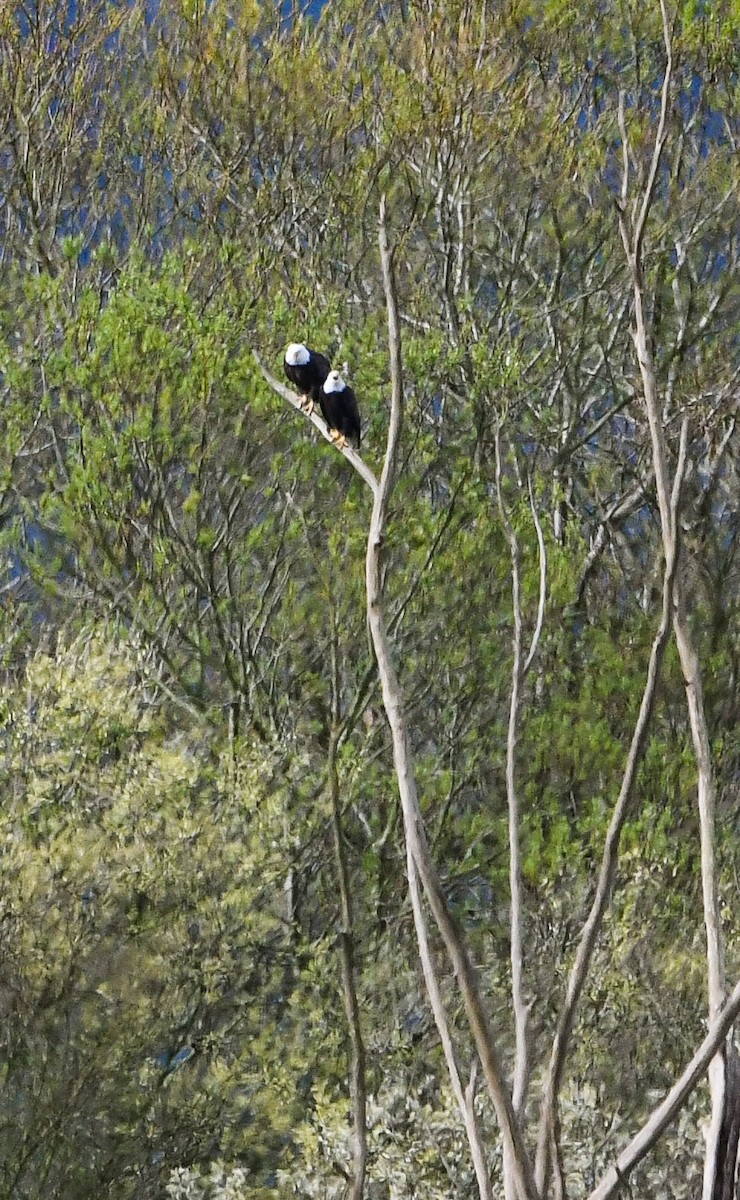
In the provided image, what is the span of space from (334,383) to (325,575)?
193 cm

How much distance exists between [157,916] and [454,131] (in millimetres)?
7511

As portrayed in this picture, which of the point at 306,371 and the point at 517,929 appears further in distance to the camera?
the point at 306,371

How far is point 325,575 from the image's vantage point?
43.3 ft

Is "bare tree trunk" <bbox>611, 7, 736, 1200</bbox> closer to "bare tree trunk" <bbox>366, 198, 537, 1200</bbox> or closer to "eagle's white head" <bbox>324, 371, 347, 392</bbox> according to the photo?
"bare tree trunk" <bbox>366, 198, 537, 1200</bbox>

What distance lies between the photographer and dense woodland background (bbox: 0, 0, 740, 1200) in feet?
38.1

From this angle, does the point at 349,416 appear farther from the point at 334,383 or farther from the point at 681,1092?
the point at 681,1092

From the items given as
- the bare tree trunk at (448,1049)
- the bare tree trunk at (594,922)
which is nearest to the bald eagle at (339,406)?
the bare tree trunk at (594,922)

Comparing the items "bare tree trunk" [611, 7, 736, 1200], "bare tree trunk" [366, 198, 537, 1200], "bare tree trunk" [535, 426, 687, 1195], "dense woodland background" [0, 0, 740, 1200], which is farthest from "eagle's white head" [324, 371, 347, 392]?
"bare tree trunk" [535, 426, 687, 1195]

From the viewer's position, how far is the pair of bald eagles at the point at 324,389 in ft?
38.0

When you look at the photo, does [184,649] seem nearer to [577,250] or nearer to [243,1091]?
[243,1091]

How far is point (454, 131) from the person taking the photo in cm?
1566

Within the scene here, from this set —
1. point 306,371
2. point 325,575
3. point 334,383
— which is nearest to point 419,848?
point 334,383

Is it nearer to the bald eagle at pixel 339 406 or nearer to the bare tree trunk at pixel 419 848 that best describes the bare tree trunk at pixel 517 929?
the bare tree trunk at pixel 419 848

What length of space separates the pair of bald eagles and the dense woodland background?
1068 mm
